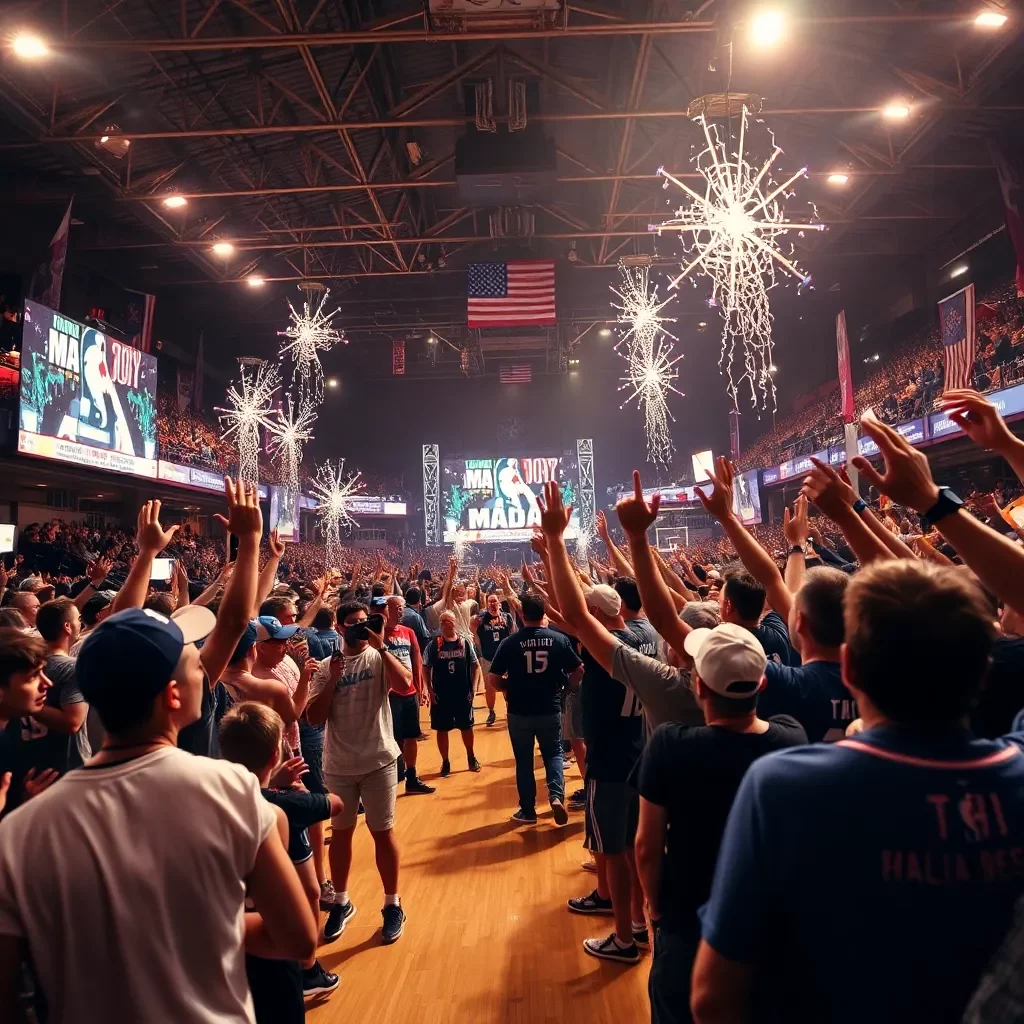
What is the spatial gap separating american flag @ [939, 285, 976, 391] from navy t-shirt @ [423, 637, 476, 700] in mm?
13504

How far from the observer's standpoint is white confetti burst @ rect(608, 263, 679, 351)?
1700 centimetres

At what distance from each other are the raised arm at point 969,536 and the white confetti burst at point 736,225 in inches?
284

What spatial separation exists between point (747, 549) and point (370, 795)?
10.2 ft

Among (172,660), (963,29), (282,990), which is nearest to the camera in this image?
(172,660)

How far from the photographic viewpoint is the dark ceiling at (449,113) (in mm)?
9617

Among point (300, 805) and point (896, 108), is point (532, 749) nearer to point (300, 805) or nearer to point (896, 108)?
point (300, 805)

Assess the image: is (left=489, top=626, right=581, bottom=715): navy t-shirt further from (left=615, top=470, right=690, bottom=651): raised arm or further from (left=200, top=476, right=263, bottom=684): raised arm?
(left=200, top=476, right=263, bottom=684): raised arm

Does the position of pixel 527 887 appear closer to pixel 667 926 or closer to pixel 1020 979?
pixel 667 926

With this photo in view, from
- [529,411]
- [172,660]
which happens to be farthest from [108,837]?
[529,411]

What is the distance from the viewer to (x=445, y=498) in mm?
35156

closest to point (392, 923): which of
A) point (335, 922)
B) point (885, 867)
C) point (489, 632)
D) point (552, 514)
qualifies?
point (335, 922)

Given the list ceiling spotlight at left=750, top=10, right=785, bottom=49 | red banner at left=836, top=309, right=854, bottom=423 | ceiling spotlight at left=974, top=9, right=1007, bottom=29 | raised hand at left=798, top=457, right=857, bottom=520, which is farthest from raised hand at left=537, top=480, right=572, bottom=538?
red banner at left=836, top=309, right=854, bottom=423

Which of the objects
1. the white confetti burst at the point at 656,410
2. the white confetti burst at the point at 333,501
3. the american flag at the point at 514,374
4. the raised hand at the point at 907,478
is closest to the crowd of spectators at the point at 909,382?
the white confetti burst at the point at 656,410

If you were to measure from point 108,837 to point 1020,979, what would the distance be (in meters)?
1.64
